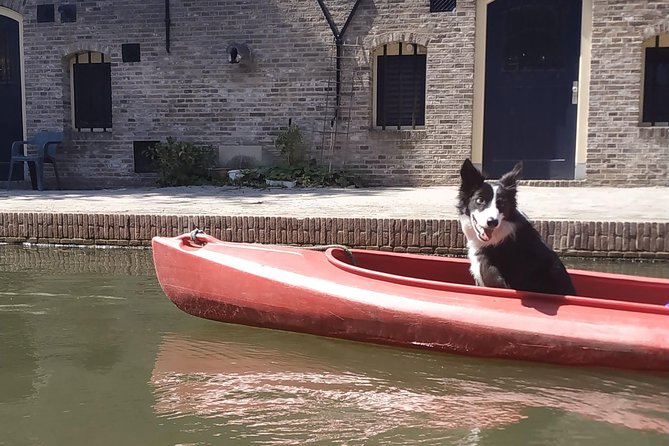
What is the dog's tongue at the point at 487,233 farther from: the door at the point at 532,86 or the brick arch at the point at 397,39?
the brick arch at the point at 397,39

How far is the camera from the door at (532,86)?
941 centimetres

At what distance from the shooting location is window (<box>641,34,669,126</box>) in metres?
9.11

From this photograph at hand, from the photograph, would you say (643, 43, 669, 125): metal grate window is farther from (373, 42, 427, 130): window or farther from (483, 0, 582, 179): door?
(373, 42, 427, 130): window

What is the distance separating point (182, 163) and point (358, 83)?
2.82 meters

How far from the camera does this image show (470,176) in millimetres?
3162

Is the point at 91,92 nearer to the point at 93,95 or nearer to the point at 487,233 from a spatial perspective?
the point at 93,95

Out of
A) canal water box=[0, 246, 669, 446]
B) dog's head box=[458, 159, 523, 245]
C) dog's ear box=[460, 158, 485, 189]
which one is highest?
dog's ear box=[460, 158, 485, 189]

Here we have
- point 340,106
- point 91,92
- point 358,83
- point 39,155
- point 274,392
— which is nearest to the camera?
point 274,392

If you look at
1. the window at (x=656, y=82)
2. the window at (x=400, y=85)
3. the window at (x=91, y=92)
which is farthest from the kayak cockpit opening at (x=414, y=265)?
the window at (x=91, y=92)

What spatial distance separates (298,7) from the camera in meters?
10.0

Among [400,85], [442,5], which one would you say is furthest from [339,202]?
[442,5]

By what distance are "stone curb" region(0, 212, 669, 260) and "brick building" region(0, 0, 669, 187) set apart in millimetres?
4067

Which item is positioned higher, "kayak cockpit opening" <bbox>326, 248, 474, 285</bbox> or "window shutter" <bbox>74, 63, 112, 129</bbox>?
"window shutter" <bbox>74, 63, 112, 129</bbox>

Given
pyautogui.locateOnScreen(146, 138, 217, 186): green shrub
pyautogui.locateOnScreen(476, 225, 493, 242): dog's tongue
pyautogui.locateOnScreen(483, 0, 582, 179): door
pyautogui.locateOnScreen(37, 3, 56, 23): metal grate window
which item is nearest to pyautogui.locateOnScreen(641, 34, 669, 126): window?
pyautogui.locateOnScreen(483, 0, 582, 179): door
